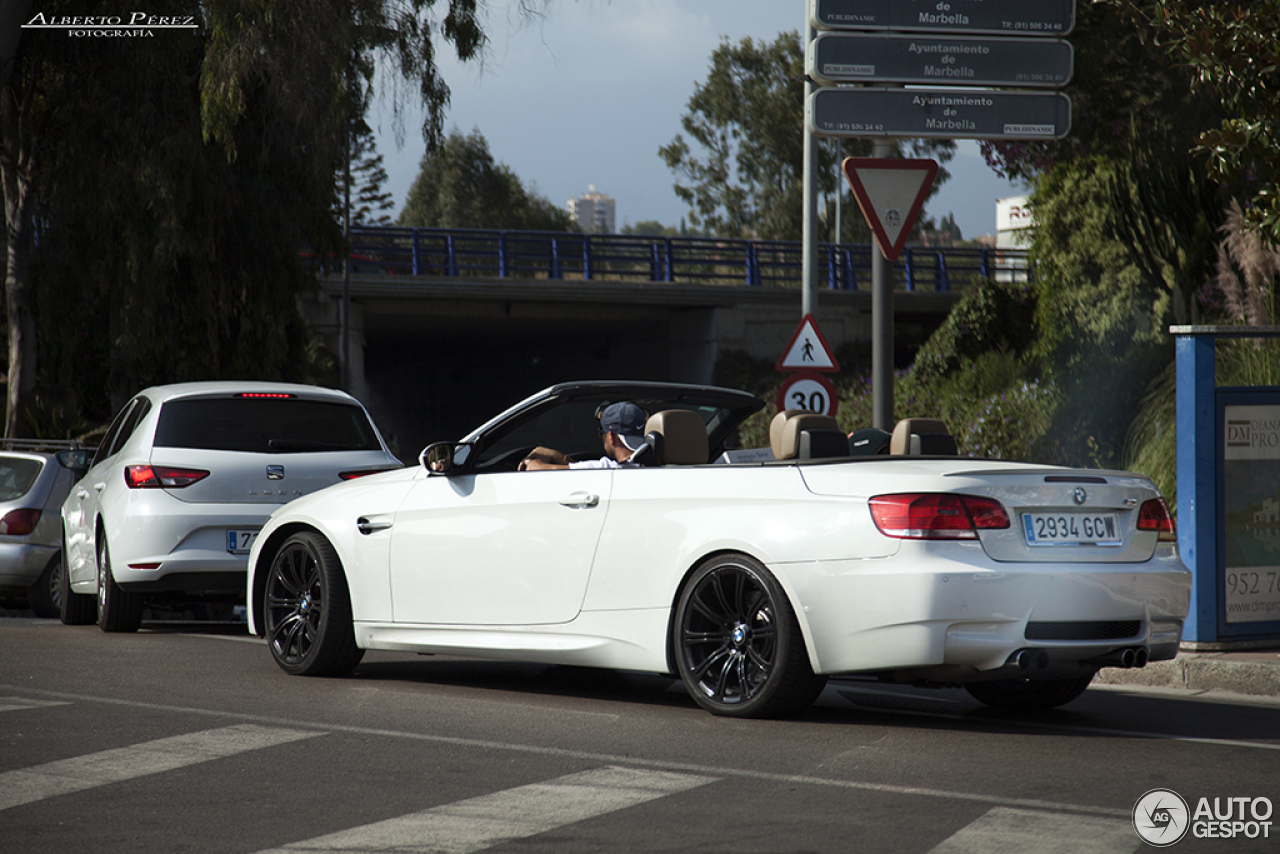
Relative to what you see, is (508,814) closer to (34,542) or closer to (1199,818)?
(1199,818)

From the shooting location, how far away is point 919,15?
1154 cm

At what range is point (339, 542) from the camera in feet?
26.2

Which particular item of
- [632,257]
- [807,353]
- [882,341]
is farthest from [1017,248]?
[882,341]

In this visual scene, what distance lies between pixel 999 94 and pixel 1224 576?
179 inches

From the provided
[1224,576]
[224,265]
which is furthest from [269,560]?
[224,265]

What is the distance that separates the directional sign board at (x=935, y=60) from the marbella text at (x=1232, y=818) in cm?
749

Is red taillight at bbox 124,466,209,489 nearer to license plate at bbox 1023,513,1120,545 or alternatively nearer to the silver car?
the silver car

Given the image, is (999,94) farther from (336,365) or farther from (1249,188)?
(336,365)

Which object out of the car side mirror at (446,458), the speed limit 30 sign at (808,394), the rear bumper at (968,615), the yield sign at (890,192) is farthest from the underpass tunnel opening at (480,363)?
the rear bumper at (968,615)

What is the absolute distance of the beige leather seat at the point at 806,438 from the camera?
678cm

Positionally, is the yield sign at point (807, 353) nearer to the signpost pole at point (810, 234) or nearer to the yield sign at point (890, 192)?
the signpost pole at point (810, 234)

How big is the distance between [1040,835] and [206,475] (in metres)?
6.56

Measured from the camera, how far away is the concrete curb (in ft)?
25.3

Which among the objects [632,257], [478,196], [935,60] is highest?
[478,196]
